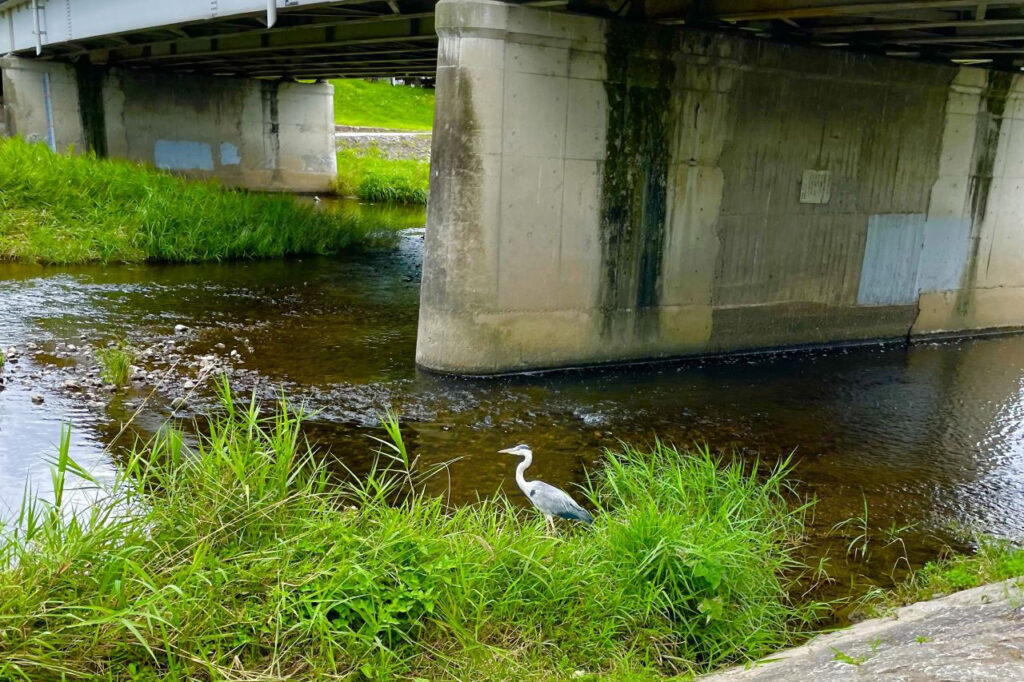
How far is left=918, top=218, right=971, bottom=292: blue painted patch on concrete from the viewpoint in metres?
14.8

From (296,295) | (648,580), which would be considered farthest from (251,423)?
(296,295)

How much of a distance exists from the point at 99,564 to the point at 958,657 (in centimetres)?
418

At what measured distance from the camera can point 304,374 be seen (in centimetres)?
1064

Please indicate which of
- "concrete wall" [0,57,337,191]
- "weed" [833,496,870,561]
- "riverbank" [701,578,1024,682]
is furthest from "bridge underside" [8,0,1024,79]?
"riverbank" [701,578,1024,682]

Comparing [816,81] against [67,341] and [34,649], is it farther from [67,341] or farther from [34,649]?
[34,649]

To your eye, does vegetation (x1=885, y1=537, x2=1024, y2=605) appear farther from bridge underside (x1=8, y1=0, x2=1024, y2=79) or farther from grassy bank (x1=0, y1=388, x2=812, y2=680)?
bridge underside (x1=8, y1=0, x2=1024, y2=79)

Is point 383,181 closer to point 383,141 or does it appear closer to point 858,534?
point 383,141

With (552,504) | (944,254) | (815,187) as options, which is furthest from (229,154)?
(552,504)

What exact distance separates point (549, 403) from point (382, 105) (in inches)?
1795

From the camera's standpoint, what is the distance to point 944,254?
15.0 meters

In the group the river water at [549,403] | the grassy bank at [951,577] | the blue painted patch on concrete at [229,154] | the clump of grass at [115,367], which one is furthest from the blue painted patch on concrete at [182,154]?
the grassy bank at [951,577]

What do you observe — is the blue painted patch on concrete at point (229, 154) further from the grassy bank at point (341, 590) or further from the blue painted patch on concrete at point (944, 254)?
the grassy bank at point (341, 590)

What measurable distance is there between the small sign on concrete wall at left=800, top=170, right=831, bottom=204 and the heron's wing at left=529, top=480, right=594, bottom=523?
352 inches

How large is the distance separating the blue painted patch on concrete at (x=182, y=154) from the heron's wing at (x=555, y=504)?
84.2 feet
